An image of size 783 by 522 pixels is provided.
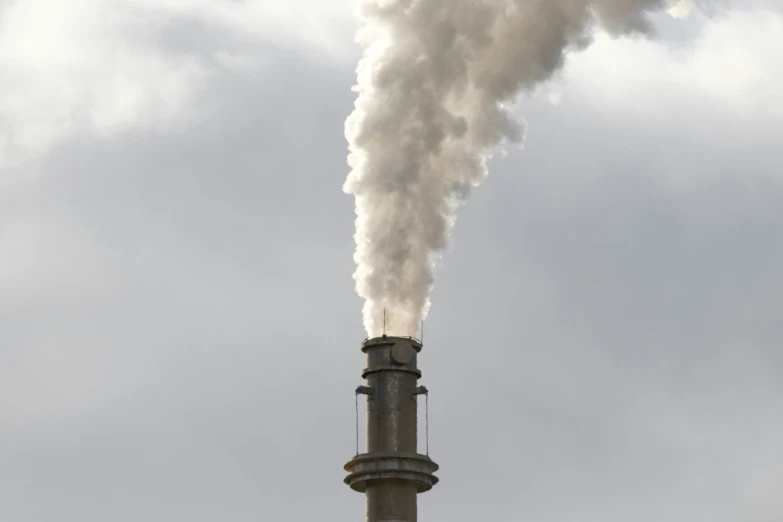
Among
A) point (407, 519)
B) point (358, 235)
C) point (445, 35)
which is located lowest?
point (407, 519)

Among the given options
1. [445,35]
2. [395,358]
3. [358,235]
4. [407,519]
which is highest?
[445,35]

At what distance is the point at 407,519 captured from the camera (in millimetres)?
79688

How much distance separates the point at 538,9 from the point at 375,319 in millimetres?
14367

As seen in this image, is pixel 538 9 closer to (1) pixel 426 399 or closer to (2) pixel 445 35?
(2) pixel 445 35

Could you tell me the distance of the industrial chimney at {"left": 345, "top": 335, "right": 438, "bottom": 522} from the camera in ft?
261

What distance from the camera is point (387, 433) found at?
3150 inches

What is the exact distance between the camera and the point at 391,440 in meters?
79.9

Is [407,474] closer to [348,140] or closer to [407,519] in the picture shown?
[407,519]

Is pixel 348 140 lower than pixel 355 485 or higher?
higher

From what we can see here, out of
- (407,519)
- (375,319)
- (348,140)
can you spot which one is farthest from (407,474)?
(348,140)

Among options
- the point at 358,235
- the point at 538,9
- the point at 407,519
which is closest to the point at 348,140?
the point at 358,235

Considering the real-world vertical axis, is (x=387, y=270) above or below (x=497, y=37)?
below

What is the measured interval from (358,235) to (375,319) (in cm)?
370

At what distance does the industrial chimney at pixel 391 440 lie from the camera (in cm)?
7956
